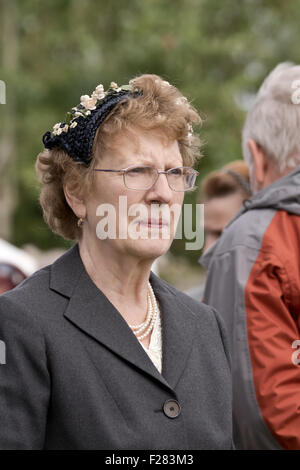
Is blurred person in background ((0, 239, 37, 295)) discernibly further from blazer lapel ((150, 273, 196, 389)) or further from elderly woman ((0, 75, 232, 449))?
elderly woman ((0, 75, 232, 449))

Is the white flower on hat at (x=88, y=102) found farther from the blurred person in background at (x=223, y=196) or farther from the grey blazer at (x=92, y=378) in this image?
the blurred person in background at (x=223, y=196)

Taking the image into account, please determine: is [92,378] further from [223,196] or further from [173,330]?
[223,196]

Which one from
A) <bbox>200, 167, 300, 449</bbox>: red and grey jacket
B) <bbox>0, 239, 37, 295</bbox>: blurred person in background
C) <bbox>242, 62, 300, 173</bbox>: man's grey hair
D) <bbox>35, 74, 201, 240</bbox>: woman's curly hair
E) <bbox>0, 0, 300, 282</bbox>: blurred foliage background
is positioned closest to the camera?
<bbox>35, 74, 201, 240</bbox>: woman's curly hair

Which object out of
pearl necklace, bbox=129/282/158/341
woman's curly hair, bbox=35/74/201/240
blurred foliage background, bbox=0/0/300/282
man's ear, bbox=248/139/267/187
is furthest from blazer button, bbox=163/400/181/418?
blurred foliage background, bbox=0/0/300/282

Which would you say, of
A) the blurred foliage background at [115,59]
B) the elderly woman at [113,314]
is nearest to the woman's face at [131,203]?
the elderly woman at [113,314]

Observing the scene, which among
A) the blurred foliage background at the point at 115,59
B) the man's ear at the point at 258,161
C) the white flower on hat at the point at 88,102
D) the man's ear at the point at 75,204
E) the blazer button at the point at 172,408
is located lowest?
the blazer button at the point at 172,408

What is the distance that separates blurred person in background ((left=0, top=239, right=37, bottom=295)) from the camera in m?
4.82

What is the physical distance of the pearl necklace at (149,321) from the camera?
247 cm

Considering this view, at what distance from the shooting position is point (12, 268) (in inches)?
197

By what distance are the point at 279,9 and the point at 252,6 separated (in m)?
0.72

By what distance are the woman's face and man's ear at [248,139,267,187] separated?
2.71 ft

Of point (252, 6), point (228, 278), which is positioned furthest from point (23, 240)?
point (228, 278)

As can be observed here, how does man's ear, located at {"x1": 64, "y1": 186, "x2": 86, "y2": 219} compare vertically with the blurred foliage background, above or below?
below
